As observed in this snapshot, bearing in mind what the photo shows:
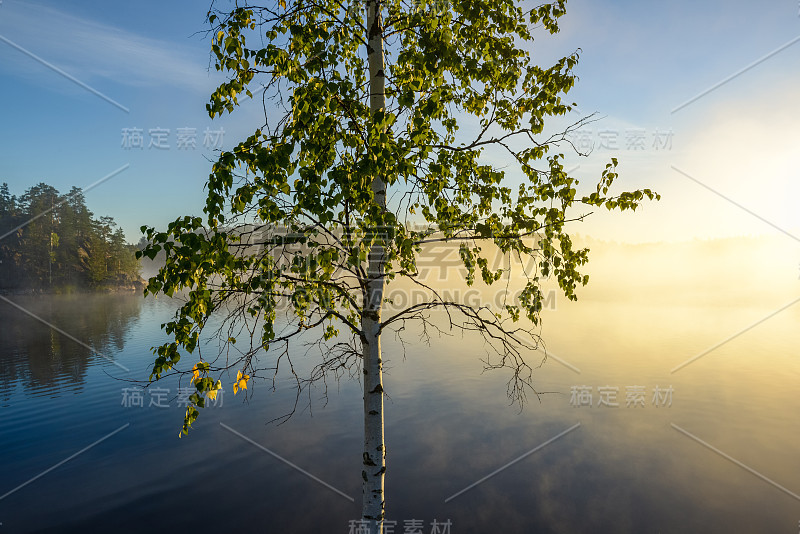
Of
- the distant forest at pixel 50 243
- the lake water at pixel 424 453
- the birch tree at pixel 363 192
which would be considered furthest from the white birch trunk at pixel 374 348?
the distant forest at pixel 50 243

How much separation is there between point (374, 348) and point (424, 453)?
23411 mm

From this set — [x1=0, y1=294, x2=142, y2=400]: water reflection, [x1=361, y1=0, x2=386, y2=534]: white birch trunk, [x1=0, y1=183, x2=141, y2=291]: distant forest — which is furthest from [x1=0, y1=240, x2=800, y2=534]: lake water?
[x1=0, y1=183, x2=141, y2=291]: distant forest

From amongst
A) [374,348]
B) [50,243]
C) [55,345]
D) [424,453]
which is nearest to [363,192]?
[374,348]

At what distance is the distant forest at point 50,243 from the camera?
433 ft

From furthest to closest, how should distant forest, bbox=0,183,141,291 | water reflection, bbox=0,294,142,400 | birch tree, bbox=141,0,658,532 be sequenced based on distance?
distant forest, bbox=0,183,141,291 < water reflection, bbox=0,294,142,400 < birch tree, bbox=141,0,658,532

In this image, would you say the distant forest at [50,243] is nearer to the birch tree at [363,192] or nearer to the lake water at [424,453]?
the lake water at [424,453]

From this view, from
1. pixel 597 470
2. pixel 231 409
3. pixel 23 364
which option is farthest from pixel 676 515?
pixel 23 364

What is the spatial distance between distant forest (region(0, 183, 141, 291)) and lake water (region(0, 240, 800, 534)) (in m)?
106

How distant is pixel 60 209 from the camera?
138 m

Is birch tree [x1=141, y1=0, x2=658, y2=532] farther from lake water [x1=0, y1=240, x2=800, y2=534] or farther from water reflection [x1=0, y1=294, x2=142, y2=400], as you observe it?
water reflection [x1=0, y1=294, x2=142, y2=400]

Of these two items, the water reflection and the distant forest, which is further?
the distant forest

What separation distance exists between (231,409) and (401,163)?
3514 cm

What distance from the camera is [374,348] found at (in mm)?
7805

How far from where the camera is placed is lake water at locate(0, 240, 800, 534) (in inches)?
839
